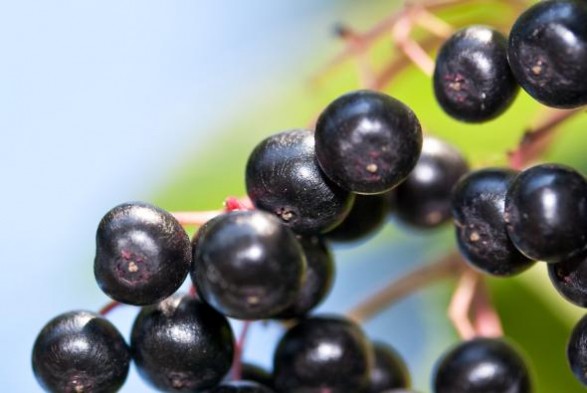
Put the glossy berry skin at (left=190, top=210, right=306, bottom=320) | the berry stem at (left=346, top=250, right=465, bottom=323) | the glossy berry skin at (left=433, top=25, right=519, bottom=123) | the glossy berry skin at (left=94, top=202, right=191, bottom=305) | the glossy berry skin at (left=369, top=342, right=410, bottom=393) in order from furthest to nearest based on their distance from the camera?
1. the berry stem at (left=346, top=250, right=465, bottom=323)
2. the glossy berry skin at (left=369, top=342, right=410, bottom=393)
3. the glossy berry skin at (left=433, top=25, right=519, bottom=123)
4. the glossy berry skin at (left=94, top=202, right=191, bottom=305)
5. the glossy berry skin at (left=190, top=210, right=306, bottom=320)

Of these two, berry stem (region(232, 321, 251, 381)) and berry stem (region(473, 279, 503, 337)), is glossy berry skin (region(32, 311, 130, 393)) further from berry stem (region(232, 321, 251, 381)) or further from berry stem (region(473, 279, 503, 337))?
berry stem (region(473, 279, 503, 337))

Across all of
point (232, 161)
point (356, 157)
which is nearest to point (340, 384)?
point (356, 157)

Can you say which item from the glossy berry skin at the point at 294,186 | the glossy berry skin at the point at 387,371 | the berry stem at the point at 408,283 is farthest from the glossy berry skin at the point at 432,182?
the glossy berry skin at the point at 294,186

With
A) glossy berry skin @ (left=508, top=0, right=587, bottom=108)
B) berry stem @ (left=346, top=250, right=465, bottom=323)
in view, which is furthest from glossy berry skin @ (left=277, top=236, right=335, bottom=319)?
glossy berry skin @ (left=508, top=0, right=587, bottom=108)

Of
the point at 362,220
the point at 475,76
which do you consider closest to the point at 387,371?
the point at 362,220

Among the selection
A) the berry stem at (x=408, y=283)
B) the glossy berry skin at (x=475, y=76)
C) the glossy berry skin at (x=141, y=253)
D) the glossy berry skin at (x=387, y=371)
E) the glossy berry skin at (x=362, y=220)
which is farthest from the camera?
the berry stem at (x=408, y=283)

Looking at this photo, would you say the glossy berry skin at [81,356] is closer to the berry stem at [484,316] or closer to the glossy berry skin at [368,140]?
the glossy berry skin at [368,140]

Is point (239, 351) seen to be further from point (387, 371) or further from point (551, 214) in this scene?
point (551, 214)
